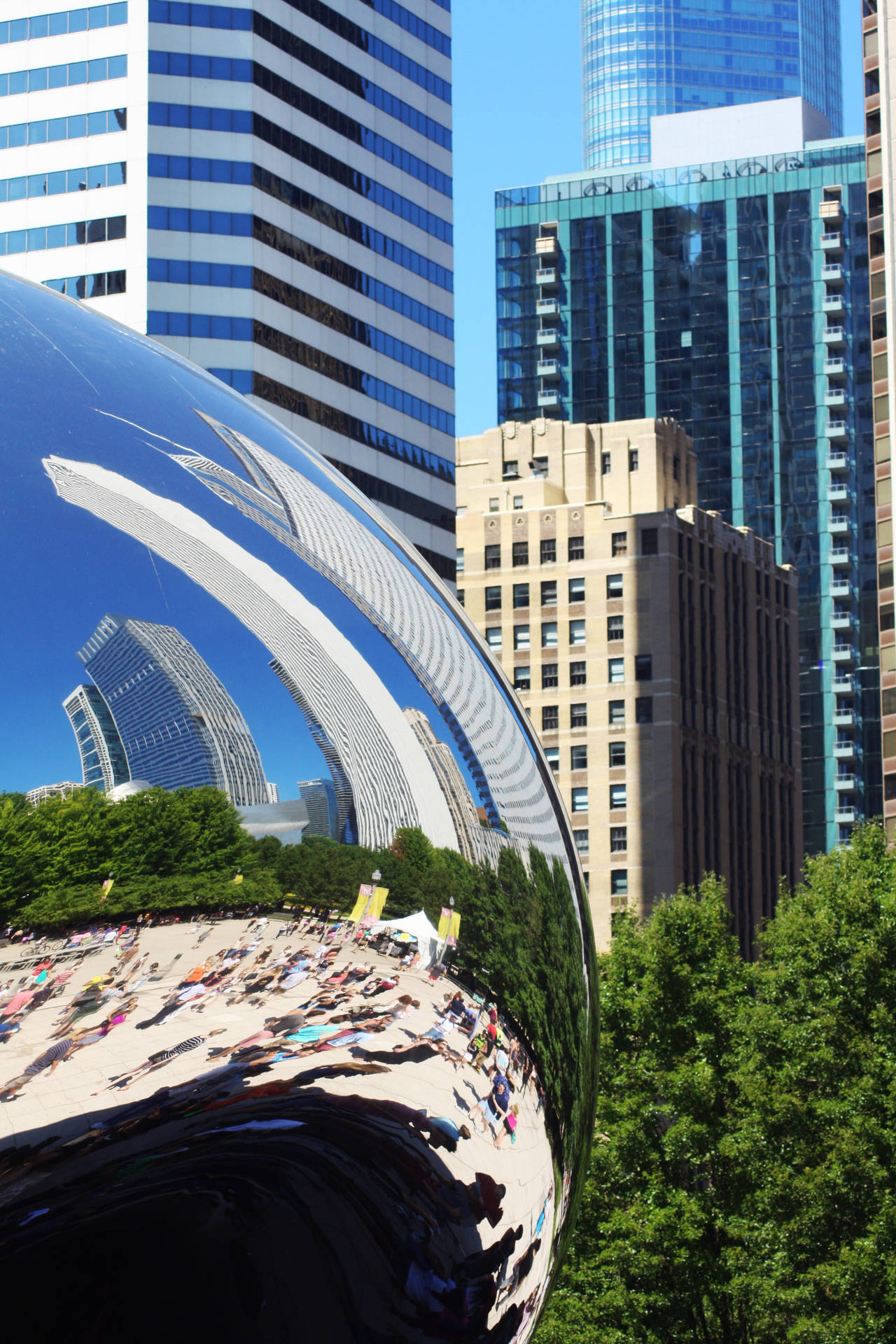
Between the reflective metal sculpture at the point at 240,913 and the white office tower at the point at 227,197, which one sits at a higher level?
the white office tower at the point at 227,197

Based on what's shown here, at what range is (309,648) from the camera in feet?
8.38

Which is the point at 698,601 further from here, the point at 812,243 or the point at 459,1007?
the point at 459,1007

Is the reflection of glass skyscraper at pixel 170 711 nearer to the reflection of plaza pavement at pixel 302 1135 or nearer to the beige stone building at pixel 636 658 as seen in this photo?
the reflection of plaza pavement at pixel 302 1135

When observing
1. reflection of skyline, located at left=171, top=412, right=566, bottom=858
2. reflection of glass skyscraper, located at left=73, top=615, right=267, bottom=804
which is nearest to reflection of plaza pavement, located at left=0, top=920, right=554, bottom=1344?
reflection of glass skyscraper, located at left=73, top=615, right=267, bottom=804

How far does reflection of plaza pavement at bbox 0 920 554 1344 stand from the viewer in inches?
86.0

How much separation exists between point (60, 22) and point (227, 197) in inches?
438

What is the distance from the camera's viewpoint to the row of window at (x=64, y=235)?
78875mm

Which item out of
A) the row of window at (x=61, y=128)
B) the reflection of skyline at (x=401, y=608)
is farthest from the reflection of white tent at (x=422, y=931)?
the row of window at (x=61, y=128)

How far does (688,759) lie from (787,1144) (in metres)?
81.7

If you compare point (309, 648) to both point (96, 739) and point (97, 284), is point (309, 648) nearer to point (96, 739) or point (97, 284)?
point (96, 739)

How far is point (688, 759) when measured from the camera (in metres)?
115

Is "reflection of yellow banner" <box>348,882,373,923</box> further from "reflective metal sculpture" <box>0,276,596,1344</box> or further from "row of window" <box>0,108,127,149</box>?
"row of window" <box>0,108,127,149</box>

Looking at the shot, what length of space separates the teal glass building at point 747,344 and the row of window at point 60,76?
76088mm

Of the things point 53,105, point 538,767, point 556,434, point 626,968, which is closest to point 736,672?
point 556,434
